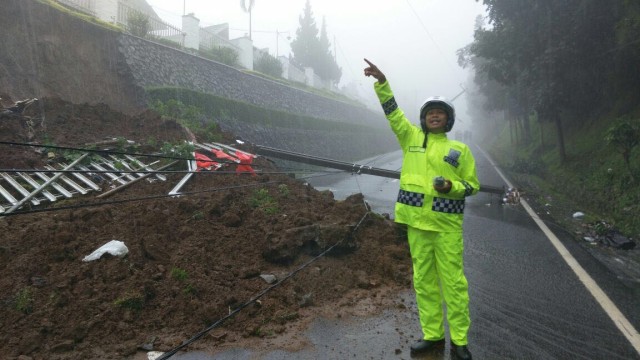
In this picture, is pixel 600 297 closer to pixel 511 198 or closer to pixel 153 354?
pixel 153 354

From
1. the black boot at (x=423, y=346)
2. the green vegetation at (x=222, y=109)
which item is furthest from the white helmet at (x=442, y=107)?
the green vegetation at (x=222, y=109)

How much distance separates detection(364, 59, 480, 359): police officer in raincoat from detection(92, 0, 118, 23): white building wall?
18.8m

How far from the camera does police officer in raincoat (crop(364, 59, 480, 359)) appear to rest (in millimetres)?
3135

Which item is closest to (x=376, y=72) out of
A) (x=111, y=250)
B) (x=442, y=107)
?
(x=442, y=107)

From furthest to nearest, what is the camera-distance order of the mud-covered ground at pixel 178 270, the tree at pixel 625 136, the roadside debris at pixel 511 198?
the roadside debris at pixel 511 198 → the tree at pixel 625 136 → the mud-covered ground at pixel 178 270

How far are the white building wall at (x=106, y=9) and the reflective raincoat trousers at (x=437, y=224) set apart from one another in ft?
62.1

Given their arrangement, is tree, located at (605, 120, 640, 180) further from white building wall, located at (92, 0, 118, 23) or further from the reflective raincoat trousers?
white building wall, located at (92, 0, 118, 23)

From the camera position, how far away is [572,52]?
1380 cm

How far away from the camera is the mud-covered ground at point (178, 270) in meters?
3.32

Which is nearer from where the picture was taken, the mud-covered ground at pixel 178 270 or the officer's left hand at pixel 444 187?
the officer's left hand at pixel 444 187

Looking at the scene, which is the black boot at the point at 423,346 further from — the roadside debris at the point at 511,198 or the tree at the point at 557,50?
the tree at the point at 557,50

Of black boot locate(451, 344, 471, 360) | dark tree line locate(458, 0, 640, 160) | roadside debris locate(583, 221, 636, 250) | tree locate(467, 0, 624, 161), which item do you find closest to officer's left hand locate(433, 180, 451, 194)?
black boot locate(451, 344, 471, 360)

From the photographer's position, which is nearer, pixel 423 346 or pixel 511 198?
pixel 423 346

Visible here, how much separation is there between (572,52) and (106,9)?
764 inches
